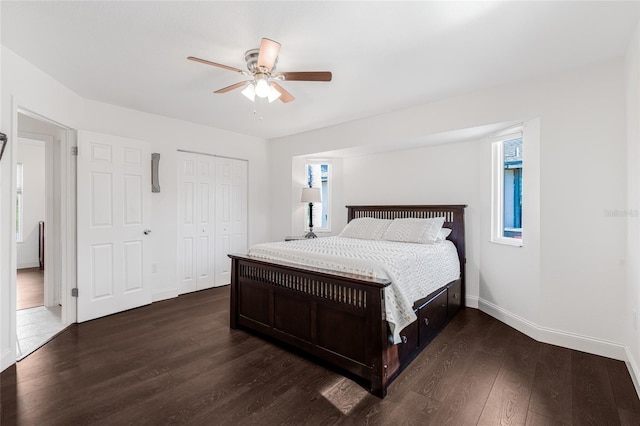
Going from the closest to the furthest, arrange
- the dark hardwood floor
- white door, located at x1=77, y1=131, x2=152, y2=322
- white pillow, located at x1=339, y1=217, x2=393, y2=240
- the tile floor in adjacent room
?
1. the dark hardwood floor
2. the tile floor in adjacent room
3. white door, located at x1=77, y1=131, x2=152, y2=322
4. white pillow, located at x1=339, y1=217, x2=393, y2=240

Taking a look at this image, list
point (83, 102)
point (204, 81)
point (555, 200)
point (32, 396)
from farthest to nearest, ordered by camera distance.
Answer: point (83, 102), point (204, 81), point (555, 200), point (32, 396)

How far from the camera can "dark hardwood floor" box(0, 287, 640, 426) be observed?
5.89 ft

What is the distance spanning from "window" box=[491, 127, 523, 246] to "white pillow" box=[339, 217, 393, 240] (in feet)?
4.20

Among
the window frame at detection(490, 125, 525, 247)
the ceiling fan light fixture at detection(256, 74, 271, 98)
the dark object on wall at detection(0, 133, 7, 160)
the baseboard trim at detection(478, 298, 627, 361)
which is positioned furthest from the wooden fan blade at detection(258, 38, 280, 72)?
the baseboard trim at detection(478, 298, 627, 361)

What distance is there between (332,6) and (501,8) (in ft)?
3.43

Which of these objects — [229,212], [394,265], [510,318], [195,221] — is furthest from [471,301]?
[195,221]

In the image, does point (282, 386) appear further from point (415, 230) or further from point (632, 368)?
point (632, 368)

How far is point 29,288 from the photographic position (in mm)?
4480

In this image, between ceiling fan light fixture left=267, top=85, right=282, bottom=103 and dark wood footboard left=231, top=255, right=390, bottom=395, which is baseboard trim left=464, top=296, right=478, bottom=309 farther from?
ceiling fan light fixture left=267, top=85, right=282, bottom=103

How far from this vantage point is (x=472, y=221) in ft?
12.4

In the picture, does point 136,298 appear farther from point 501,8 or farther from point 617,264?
point 617,264

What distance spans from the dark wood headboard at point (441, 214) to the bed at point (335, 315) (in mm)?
560

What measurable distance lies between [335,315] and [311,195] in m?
2.86

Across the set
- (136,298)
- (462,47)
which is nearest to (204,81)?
(462,47)
